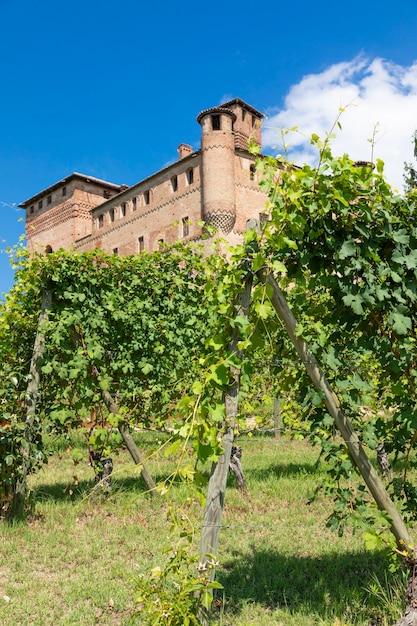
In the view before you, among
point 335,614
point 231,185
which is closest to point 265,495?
point 335,614

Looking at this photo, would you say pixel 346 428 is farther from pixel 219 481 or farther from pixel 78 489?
pixel 78 489

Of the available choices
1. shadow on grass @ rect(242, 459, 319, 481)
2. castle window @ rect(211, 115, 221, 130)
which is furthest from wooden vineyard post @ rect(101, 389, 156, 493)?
castle window @ rect(211, 115, 221, 130)

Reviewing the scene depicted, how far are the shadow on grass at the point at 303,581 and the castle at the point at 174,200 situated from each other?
1981cm

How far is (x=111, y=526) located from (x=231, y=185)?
26951 mm

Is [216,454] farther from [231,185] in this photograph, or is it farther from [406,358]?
[231,185]

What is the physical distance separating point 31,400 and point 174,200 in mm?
29211

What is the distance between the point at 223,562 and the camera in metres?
4.41

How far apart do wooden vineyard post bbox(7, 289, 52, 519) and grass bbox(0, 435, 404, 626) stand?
26 cm

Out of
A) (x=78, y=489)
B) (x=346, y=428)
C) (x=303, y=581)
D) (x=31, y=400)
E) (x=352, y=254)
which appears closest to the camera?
(x=352, y=254)

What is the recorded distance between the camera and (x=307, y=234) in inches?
128

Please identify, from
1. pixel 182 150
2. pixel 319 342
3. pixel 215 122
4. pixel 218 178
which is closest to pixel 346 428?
pixel 319 342

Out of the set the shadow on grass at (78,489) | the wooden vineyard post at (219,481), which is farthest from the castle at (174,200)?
the wooden vineyard post at (219,481)

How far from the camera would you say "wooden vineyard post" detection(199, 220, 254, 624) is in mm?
2934

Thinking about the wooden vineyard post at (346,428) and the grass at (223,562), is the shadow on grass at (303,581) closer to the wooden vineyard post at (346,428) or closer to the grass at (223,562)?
the grass at (223,562)
